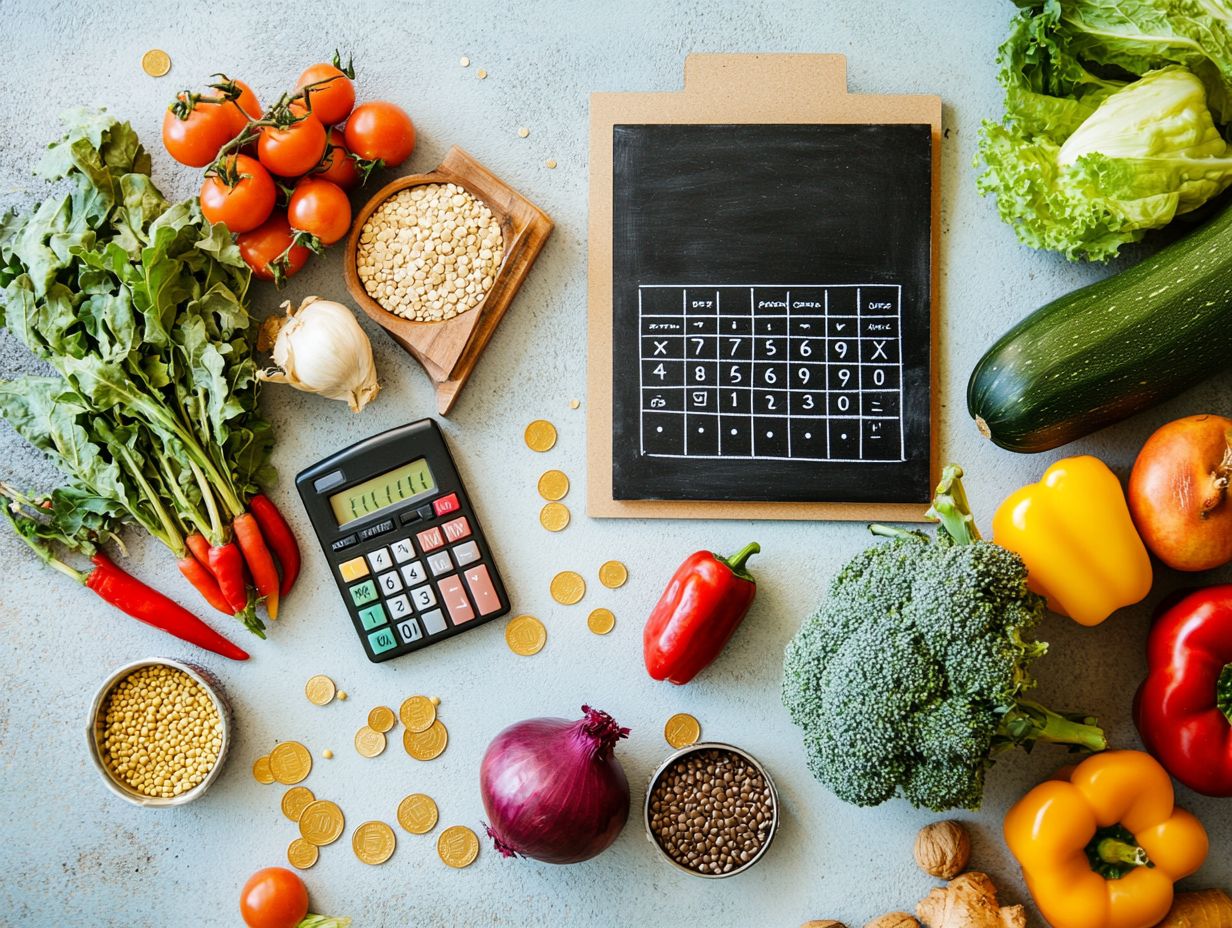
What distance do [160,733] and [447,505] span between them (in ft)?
1.88

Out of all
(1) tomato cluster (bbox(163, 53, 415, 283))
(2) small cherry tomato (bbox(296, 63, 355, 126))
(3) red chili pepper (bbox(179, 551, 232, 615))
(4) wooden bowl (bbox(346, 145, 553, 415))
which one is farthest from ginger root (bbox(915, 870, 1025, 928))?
(2) small cherry tomato (bbox(296, 63, 355, 126))

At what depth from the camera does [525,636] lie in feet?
4.80

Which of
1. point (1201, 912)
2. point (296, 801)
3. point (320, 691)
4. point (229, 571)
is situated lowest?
point (1201, 912)

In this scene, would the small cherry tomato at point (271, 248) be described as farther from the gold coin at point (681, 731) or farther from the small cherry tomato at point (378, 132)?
the gold coin at point (681, 731)

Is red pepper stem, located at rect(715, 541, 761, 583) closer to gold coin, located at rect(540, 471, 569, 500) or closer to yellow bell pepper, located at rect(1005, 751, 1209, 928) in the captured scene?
gold coin, located at rect(540, 471, 569, 500)

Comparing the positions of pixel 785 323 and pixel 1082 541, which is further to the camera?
pixel 785 323

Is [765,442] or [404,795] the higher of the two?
[765,442]

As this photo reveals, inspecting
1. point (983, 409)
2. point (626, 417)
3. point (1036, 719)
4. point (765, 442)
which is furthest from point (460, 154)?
point (1036, 719)

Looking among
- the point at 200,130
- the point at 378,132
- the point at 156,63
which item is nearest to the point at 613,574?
the point at 378,132

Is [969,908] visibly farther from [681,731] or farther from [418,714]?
[418,714]

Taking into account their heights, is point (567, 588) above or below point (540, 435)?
below

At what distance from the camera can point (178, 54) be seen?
4.91ft

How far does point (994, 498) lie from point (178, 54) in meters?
1.52

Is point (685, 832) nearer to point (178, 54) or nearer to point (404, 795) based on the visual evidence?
point (404, 795)
